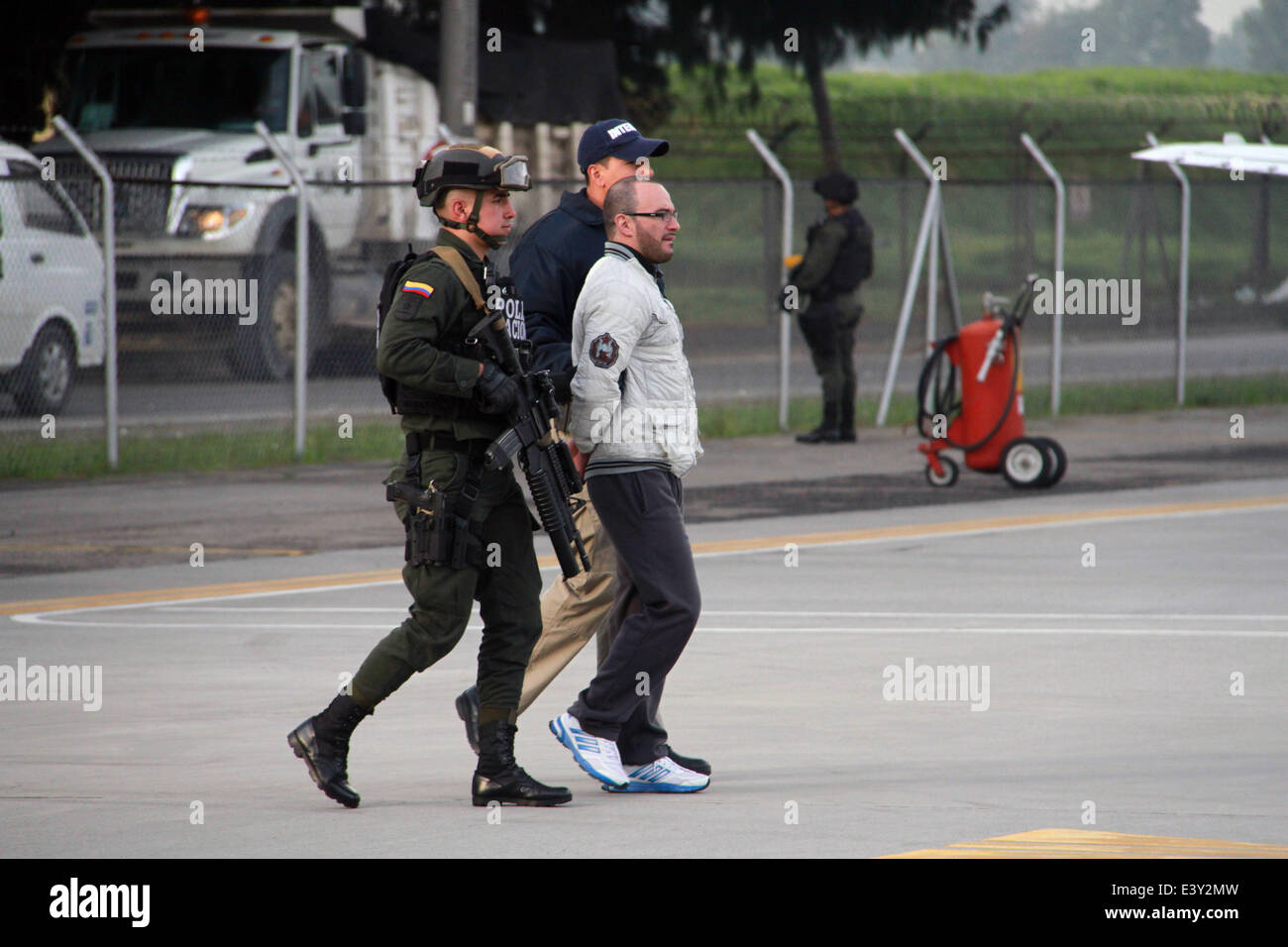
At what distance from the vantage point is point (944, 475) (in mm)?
15352

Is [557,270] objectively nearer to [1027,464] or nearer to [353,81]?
[1027,464]

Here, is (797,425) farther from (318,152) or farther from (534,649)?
(534,649)

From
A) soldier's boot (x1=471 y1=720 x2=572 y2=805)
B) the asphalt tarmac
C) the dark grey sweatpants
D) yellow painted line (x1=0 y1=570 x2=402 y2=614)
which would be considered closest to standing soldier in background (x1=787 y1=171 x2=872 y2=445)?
the asphalt tarmac

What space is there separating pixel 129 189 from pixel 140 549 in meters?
6.86

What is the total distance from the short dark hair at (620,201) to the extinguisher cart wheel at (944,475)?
8.86 m

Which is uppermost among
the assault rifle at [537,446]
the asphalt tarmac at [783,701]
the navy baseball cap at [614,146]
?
the navy baseball cap at [614,146]

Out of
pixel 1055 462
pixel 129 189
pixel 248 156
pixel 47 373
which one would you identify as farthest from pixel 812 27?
pixel 1055 462

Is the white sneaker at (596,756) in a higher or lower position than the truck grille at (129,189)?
lower

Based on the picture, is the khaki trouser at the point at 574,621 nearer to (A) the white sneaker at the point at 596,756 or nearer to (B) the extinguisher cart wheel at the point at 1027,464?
(A) the white sneaker at the point at 596,756

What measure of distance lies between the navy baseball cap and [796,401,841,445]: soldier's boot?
1134 centimetres

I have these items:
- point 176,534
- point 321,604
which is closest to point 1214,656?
point 321,604

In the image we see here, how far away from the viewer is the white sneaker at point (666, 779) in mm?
6672

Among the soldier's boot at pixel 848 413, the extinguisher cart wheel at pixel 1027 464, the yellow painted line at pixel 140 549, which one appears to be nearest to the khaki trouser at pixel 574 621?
the yellow painted line at pixel 140 549

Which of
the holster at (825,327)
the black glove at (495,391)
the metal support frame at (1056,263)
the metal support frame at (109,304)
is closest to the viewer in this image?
the black glove at (495,391)
